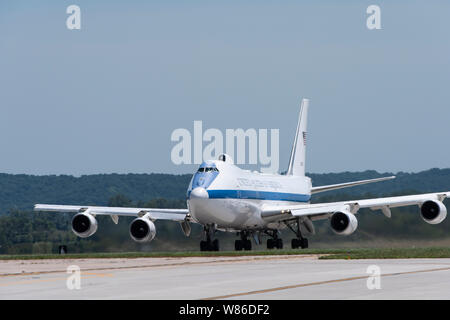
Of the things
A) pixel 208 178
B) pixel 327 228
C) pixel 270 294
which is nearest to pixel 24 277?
pixel 270 294

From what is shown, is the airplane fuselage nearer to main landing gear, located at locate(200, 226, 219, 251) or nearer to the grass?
main landing gear, located at locate(200, 226, 219, 251)

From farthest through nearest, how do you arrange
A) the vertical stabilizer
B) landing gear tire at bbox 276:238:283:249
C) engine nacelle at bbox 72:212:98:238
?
the vertical stabilizer, landing gear tire at bbox 276:238:283:249, engine nacelle at bbox 72:212:98:238

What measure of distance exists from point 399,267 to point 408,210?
126ft

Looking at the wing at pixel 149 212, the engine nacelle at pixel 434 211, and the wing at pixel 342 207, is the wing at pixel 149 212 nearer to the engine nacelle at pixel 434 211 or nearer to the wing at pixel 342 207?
the wing at pixel 342 207

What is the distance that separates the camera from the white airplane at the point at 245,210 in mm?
56188

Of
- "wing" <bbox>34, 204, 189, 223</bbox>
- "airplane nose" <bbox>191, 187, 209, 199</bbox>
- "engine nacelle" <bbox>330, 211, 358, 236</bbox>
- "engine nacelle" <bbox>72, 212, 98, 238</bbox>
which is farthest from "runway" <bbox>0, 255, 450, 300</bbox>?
"wing" <bbox>34, 204, 189, 223</bbox>

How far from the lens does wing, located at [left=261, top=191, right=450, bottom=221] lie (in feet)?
186

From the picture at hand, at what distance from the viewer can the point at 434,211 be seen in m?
54.0

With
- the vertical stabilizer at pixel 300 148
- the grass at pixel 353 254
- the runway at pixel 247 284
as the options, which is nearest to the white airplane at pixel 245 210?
the vertical stabilizer at pixel 300 148

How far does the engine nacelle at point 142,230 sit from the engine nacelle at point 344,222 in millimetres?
10676

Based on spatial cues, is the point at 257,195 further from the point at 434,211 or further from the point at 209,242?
the point at 434,211

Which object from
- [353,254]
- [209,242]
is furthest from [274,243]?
[353,254]

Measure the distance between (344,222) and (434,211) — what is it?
506 cm
